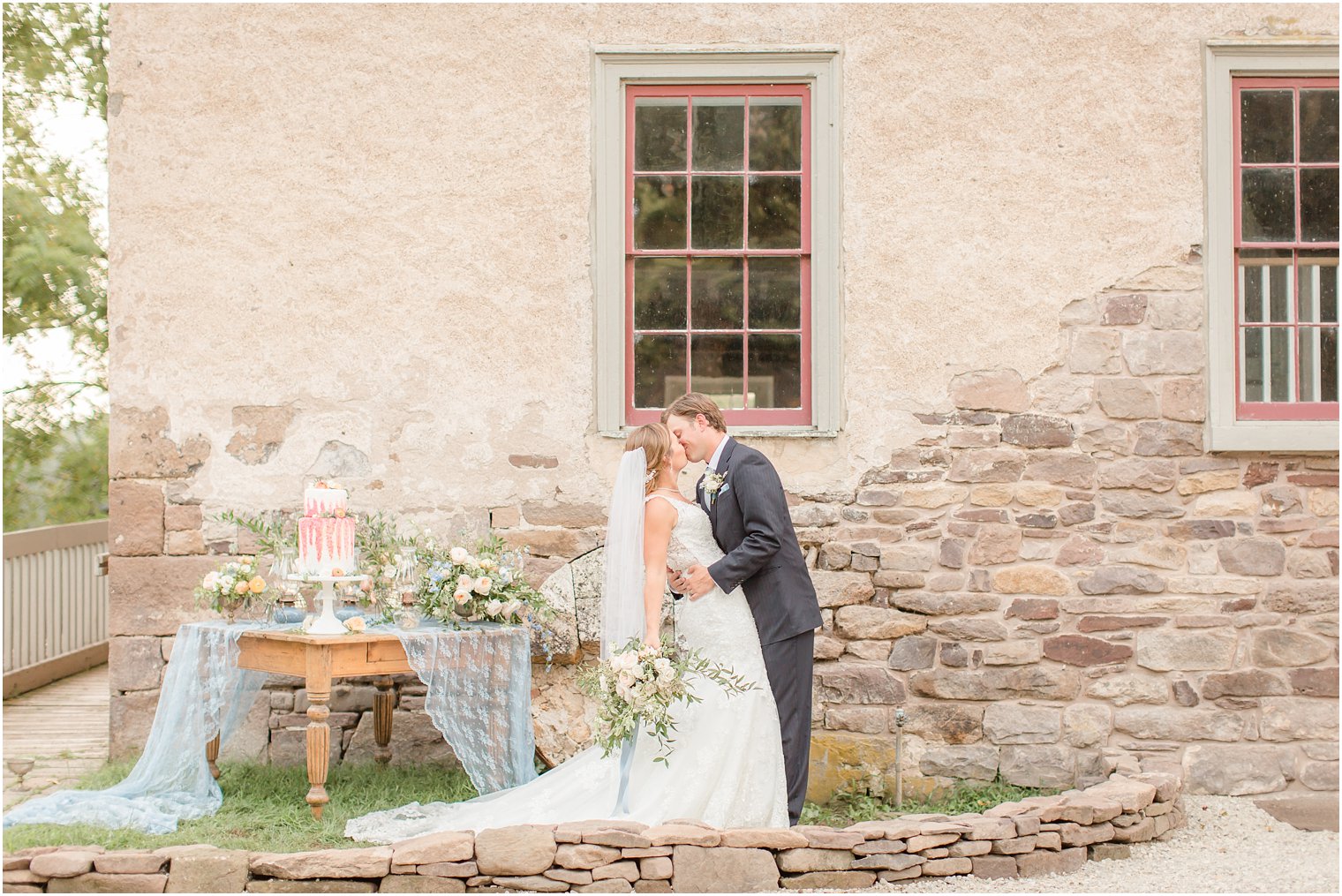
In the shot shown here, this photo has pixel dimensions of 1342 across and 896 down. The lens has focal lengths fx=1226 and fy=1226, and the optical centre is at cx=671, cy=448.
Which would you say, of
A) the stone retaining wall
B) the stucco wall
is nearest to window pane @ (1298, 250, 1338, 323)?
the stucco wall

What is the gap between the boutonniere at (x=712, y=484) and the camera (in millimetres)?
5684

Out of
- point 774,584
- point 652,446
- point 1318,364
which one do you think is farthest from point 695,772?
point 1318,364

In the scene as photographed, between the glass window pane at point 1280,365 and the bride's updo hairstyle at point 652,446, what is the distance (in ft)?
12.0

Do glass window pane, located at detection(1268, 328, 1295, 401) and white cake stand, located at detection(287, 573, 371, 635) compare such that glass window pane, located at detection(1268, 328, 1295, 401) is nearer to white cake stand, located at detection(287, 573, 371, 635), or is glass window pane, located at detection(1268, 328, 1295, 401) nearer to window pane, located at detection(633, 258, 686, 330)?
window pane, located at detection(633, 258, 686, 330)

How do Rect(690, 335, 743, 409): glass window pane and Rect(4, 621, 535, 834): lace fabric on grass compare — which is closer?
Rect(4, 621, 535, 834): lace fabric on grass

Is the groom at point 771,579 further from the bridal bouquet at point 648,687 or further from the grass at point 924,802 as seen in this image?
the grass at point 924,802

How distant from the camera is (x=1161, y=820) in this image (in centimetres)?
573

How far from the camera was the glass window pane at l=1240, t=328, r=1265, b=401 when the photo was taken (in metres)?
6.86

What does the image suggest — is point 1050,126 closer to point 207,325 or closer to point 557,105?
point 557,105

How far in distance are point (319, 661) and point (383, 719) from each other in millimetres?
1142

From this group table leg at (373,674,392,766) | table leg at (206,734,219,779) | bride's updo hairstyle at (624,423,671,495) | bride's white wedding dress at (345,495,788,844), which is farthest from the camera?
table leg at (373,674,392,766)

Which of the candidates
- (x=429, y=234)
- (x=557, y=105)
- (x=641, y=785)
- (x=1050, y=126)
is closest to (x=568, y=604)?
(x=641, y=785)

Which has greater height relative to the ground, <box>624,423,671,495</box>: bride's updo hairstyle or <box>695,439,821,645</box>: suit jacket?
<box>624,423,671,495</box>: bride's updo hairstyle

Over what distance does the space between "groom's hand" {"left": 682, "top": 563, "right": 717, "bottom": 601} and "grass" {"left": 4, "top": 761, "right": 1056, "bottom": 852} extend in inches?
54.5
